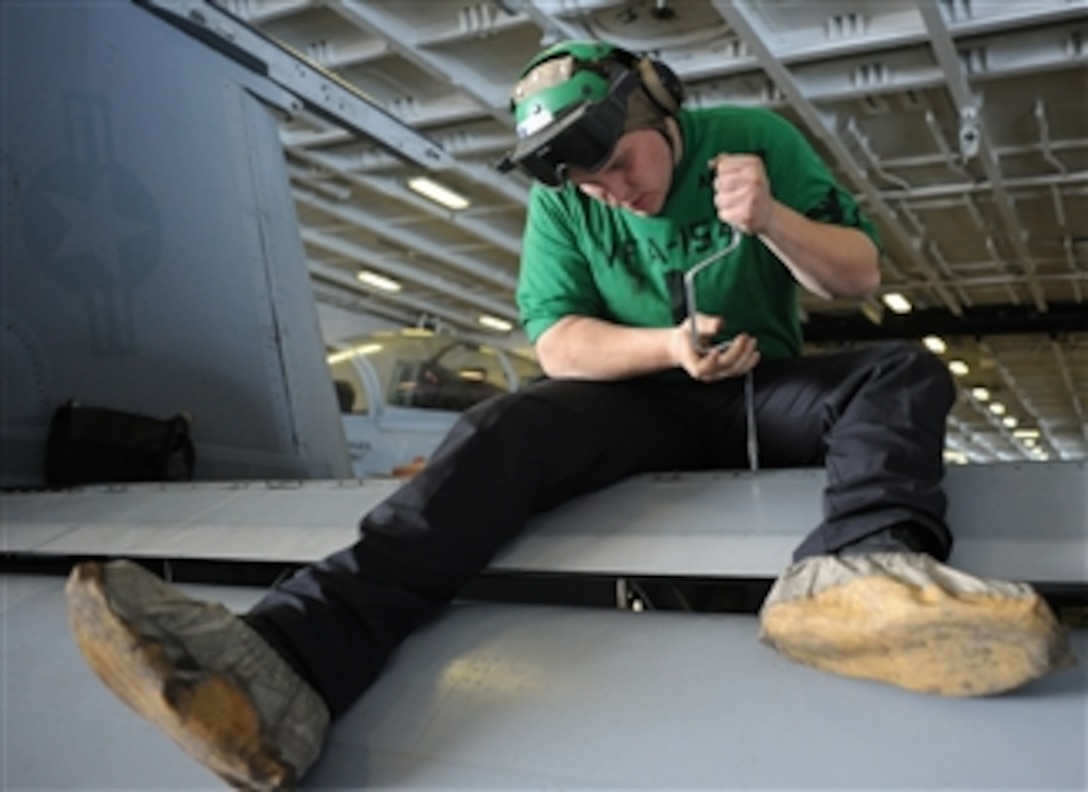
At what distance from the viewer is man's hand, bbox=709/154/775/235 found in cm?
129

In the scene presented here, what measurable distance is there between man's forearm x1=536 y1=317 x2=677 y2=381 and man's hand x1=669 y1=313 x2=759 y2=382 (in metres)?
0.06

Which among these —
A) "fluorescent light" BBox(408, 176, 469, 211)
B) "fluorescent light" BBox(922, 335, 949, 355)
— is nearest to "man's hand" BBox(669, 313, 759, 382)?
"fluorescent light" BBox(408, 176, 469, 211)

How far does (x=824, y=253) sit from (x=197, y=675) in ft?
3.49

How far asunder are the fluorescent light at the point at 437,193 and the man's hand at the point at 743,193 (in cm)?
691

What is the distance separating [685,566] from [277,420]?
2.00m

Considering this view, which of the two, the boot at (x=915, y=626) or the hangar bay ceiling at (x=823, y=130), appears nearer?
the boot at (x=915, y=626)

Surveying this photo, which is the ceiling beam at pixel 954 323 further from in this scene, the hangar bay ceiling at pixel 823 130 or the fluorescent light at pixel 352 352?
the fluorescent light at pixel 352 352

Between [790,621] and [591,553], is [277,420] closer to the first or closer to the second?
[591,553]

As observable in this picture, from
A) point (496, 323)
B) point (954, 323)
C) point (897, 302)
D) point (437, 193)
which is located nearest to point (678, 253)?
point (437, 193)

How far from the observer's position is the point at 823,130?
614 cm

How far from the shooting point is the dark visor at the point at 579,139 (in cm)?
142

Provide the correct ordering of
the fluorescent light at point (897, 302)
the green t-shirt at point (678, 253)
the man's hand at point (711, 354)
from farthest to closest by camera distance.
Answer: the fluorescent light at point (897, 302) → the green t-shirt at point (678, 253) → the man's hand at point (711, 354)

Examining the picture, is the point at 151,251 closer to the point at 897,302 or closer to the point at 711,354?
the point at 711,354

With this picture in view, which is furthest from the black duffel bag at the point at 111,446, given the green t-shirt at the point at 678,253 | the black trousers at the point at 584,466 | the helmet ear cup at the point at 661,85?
the helmet ear cup at the point at 661,85
